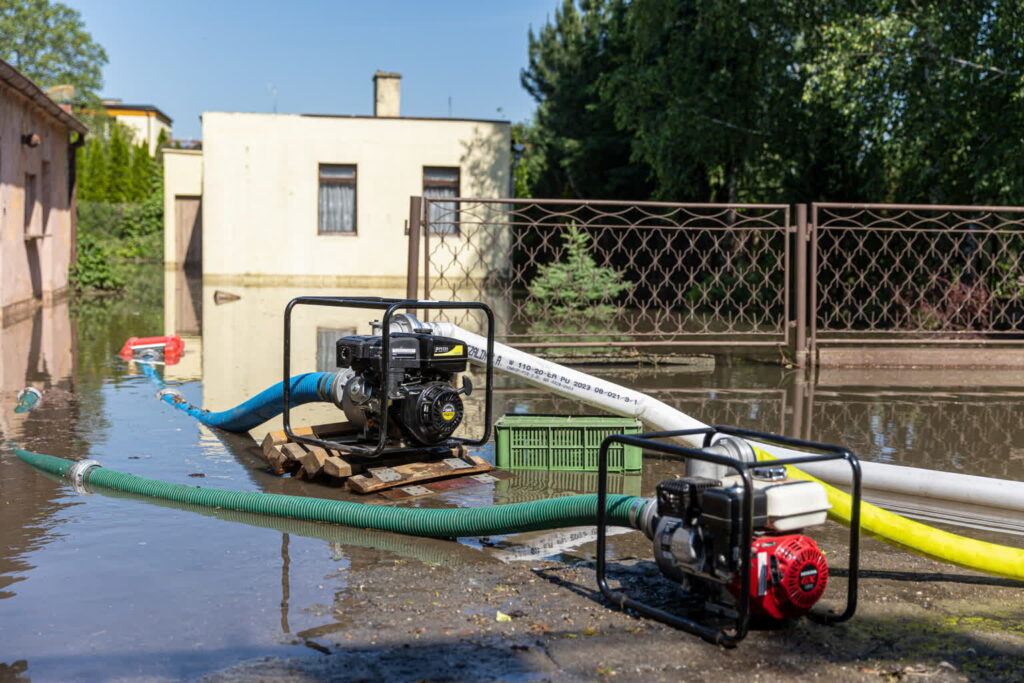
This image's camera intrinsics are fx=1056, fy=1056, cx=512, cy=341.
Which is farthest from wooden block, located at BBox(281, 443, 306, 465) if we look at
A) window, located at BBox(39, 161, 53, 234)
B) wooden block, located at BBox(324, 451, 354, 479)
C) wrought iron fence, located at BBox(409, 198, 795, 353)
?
window, located at BBox(39, 161, 53, 234)

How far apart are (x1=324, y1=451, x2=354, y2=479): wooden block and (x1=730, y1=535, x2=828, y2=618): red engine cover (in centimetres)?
280

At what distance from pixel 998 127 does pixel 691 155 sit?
24.4ft

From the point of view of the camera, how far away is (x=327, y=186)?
28000 mm

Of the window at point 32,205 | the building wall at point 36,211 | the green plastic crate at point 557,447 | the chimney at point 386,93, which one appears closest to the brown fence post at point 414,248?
the green plastic crate at point 557,447

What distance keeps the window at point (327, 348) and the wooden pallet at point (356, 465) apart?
4178 mm

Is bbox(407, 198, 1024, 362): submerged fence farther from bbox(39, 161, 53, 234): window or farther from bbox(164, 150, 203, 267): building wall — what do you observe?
bbox(164, 150, 203, 267): building wall

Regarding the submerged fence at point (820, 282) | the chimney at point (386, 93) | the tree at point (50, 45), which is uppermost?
the tree at point (50, 45)

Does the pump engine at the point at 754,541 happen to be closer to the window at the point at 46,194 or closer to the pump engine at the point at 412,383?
the pump engine at the point at 412,383

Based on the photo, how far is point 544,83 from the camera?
38.0 metres

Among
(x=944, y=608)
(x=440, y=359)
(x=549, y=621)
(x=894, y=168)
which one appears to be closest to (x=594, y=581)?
(x=549, y=621)

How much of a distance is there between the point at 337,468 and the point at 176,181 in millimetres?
30161

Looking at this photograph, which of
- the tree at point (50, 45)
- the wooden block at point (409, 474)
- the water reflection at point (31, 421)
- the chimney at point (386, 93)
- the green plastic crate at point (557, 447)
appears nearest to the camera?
the water reflection at point (31, 421)

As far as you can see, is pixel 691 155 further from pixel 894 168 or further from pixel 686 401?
pixel 686 401

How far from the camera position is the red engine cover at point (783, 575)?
12.2 ft
